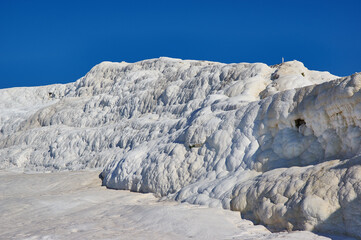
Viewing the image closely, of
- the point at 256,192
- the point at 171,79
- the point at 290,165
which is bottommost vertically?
the point at 256,192

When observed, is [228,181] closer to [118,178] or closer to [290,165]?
[290,165]

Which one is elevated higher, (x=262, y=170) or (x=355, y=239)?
(x=262, y=170)

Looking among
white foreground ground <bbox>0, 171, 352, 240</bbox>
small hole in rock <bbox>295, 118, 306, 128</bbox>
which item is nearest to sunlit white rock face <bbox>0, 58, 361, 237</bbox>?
small hole in rock <bbox>295, 118, 306, 128</bbox>

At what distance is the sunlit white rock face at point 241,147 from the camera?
5.96 meters

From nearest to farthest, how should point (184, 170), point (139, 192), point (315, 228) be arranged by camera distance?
point (315, 228), point (184, 170), point (139, 192)

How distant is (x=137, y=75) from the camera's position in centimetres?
2520

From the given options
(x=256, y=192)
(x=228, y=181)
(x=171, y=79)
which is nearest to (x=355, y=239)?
(x=256, y=192)

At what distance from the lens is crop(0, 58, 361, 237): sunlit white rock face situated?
5961 mm

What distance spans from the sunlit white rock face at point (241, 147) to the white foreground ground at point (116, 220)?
1.54 ft

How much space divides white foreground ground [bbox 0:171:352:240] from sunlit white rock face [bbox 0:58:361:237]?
47 centimetres

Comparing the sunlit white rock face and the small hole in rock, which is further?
the small hole in rock

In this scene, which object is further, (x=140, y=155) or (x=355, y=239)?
(x=140, y=155)

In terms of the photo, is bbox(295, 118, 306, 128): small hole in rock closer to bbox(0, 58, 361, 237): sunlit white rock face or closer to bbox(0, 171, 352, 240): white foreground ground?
bbox(0, 58, 361, 237): sunlit white rock face

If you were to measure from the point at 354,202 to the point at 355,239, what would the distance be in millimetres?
525
